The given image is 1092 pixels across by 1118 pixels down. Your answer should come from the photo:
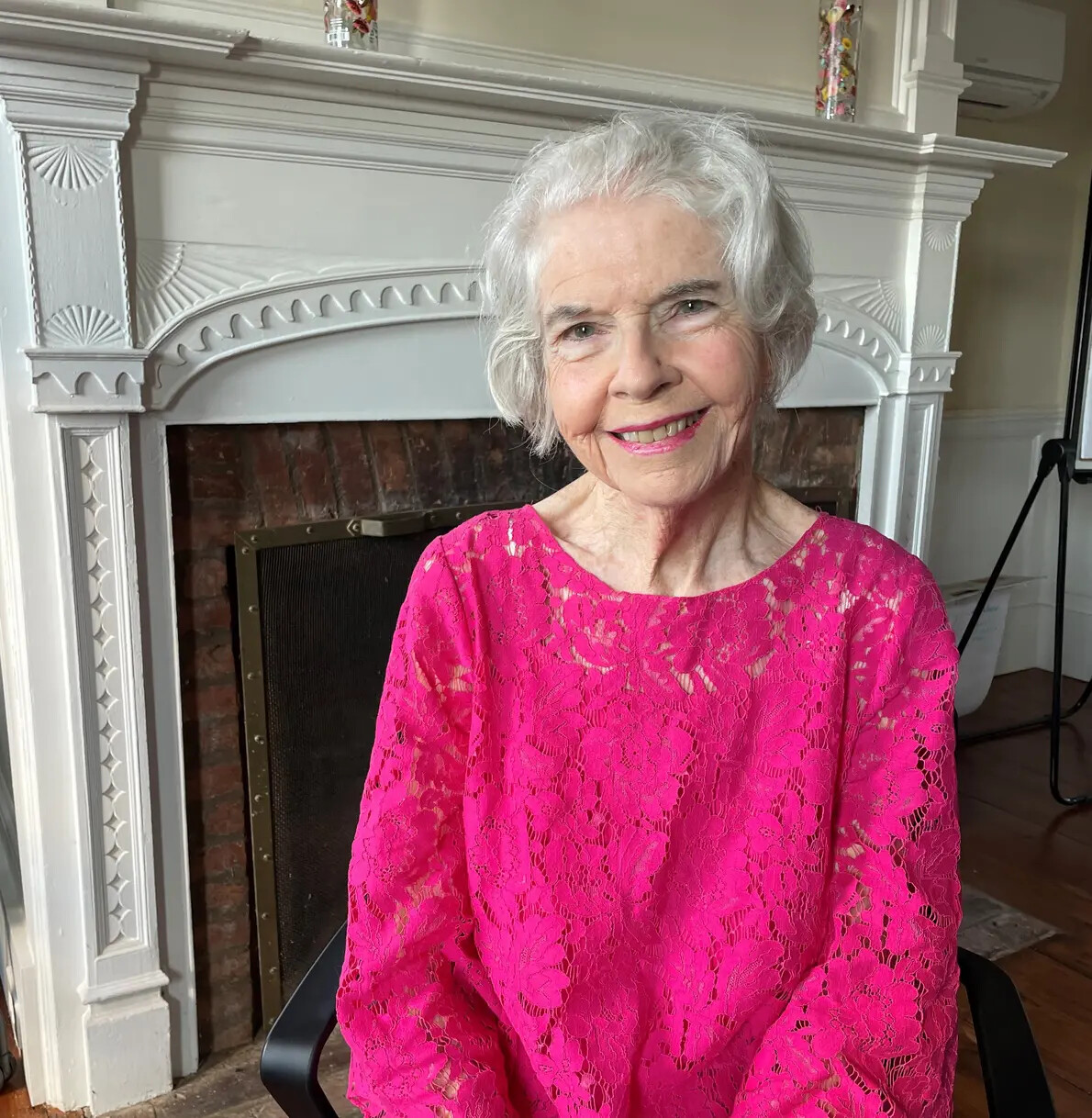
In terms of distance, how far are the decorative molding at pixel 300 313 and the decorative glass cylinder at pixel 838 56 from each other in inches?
33.8

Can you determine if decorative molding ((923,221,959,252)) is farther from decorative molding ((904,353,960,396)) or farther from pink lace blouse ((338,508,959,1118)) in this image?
pink lace blouse ((338,508,959,1118))

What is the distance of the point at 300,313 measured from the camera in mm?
1544

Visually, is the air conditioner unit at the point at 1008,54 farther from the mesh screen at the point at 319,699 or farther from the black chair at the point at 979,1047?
the black chair at the point at 979,1047

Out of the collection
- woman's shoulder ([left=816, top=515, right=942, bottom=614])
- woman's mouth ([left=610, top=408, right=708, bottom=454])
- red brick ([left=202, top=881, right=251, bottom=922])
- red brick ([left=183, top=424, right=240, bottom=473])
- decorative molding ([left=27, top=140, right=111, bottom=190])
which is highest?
decorative molding ([left=27, top=140, right=111, bottom=190])

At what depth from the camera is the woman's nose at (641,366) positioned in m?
0.85

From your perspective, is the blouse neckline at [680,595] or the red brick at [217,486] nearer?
the blouse neckline at [680,595]

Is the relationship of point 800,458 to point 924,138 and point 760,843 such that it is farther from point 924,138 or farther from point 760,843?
point 760,843

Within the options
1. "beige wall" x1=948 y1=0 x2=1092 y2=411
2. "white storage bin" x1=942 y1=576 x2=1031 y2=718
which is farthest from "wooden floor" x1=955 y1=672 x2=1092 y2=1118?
"beige wall" x1=948 y1=0 x2=1092 y2=411

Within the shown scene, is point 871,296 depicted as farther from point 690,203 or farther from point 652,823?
point 652,823

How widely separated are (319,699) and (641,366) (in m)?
1.05

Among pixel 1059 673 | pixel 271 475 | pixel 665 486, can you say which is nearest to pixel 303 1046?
pixel 665 486

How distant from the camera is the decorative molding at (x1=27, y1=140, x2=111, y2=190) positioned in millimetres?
1310

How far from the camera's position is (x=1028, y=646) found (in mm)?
3541

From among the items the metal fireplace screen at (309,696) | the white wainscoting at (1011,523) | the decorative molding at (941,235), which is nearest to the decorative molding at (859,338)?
the decorative molding at (941,235)
